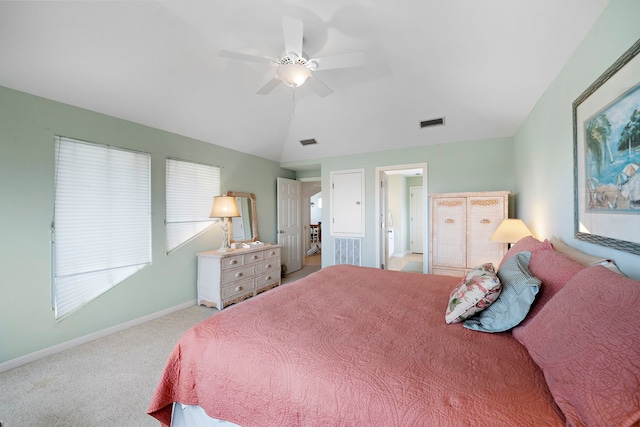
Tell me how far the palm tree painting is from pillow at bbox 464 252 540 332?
0.54 meters

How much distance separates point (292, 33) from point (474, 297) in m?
2.00

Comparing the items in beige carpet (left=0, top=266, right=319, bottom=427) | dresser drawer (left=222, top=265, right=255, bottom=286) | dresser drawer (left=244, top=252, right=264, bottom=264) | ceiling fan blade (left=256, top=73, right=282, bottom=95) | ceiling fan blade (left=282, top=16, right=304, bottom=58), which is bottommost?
beige carpet (left=0, top=266, right=319, bottom=427)

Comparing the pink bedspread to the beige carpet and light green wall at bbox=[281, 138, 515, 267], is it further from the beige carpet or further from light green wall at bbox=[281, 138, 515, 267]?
light green wall at bbox=[281, 138, 515, 267]

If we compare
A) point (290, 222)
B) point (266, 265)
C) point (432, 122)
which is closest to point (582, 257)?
point (432, 122)

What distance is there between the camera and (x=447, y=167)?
13.3 ft

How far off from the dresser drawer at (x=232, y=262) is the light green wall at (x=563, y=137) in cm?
352

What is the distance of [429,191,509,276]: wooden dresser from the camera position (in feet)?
10.9

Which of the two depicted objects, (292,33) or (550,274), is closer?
(550,274)

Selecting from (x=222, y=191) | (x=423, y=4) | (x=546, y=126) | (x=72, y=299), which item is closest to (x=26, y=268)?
(x=72, y=299)

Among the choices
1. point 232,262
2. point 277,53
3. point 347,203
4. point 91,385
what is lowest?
point 91,385

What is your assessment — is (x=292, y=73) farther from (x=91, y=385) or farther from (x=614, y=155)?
(x=91, y=385)

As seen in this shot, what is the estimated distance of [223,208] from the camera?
145 inches

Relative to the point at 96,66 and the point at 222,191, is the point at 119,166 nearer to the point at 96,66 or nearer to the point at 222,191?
the point at 96,66

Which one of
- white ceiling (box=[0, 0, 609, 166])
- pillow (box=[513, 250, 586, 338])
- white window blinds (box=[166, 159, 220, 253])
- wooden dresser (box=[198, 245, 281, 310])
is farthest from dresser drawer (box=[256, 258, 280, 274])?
pillow (box=[513, 250, 586, 338])
